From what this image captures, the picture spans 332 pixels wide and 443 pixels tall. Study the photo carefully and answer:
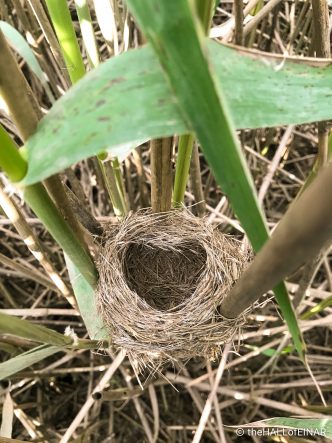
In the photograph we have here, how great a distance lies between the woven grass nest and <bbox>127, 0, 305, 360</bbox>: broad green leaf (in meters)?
0.34

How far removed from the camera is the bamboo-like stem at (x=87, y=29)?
553mm

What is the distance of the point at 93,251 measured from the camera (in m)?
0.65

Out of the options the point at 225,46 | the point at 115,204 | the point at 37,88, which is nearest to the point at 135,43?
the point at 37,88

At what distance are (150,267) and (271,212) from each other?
38 cm

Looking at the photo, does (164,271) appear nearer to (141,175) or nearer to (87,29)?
(141,175)

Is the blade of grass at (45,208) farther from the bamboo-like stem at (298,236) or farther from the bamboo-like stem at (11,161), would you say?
the bamboo-like stem at (298,236)

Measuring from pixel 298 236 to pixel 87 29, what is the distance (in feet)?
1.47

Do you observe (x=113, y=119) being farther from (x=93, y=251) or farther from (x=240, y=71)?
(x=93, y=251)

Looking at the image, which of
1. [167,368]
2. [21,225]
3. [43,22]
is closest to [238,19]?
[43,22]

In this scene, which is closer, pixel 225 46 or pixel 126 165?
pixel 225 46

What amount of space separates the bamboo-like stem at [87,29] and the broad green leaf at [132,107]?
301mm

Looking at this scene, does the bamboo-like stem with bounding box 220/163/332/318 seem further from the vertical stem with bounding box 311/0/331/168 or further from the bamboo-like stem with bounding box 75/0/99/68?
the bamboo-like stem with bounding box 75/0/99/68

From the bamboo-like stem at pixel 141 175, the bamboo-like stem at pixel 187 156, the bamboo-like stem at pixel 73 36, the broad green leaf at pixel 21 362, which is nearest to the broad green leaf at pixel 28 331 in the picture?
the broad green leaf at pixel 21 362

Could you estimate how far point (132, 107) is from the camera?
0.27 m
